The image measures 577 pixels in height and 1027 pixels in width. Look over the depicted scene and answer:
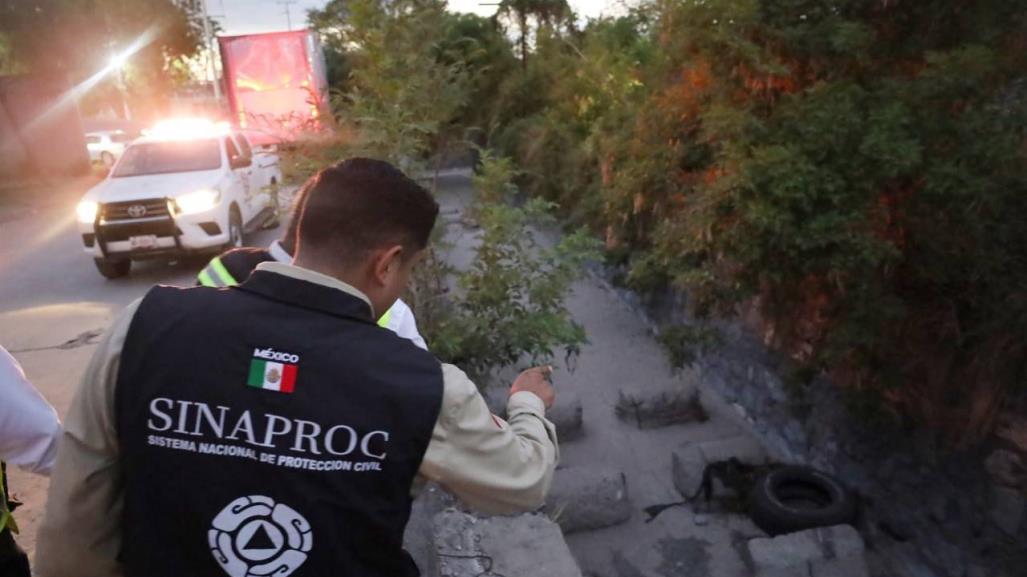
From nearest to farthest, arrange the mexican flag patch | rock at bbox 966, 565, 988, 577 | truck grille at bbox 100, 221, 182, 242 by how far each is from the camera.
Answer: the mexican flag patch → rock at bbox 966, 565, 988, 577 → truck grille at bbox 100, 221, 182, 242

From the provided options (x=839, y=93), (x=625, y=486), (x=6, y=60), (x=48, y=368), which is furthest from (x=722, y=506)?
(x=6, y=60)

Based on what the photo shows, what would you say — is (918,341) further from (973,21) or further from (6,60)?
(6,60)

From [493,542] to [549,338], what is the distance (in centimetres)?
147

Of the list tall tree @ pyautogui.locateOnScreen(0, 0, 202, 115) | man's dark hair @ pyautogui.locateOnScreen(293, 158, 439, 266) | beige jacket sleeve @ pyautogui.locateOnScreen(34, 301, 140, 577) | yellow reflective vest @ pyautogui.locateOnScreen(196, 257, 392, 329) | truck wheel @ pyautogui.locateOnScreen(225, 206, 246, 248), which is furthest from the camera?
tall tree @ pyautogui.locateOnScreen(0, 0, 202, 115)

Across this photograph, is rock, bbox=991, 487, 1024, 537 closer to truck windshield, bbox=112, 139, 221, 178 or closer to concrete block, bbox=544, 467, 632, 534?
concrete block, bbox=544, 467, 632, 534

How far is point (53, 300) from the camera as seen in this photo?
935 cm

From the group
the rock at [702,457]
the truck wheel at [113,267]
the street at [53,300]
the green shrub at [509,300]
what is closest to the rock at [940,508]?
the rock at [702,457]

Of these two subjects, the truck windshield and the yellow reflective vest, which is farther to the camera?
the truck windshield

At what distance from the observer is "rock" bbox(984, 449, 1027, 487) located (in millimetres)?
3816

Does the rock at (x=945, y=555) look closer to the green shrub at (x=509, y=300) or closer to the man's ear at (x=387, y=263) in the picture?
the green shrub at (x=509, y=300)

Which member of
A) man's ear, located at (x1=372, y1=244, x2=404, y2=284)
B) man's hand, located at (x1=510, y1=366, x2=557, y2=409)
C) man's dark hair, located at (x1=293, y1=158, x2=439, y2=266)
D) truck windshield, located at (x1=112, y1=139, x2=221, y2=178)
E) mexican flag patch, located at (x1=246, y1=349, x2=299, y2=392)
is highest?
man's dark hair, located at (x1=293, y1=158, x2=439, y2=266)

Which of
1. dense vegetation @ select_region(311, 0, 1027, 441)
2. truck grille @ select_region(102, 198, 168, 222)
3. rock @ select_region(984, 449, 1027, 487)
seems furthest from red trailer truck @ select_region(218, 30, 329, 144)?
rock @ select_region(984, 449, 1027, 487)

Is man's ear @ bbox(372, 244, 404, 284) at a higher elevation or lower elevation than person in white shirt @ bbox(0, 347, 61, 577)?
higher

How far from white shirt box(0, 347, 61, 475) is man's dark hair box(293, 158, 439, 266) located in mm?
814
